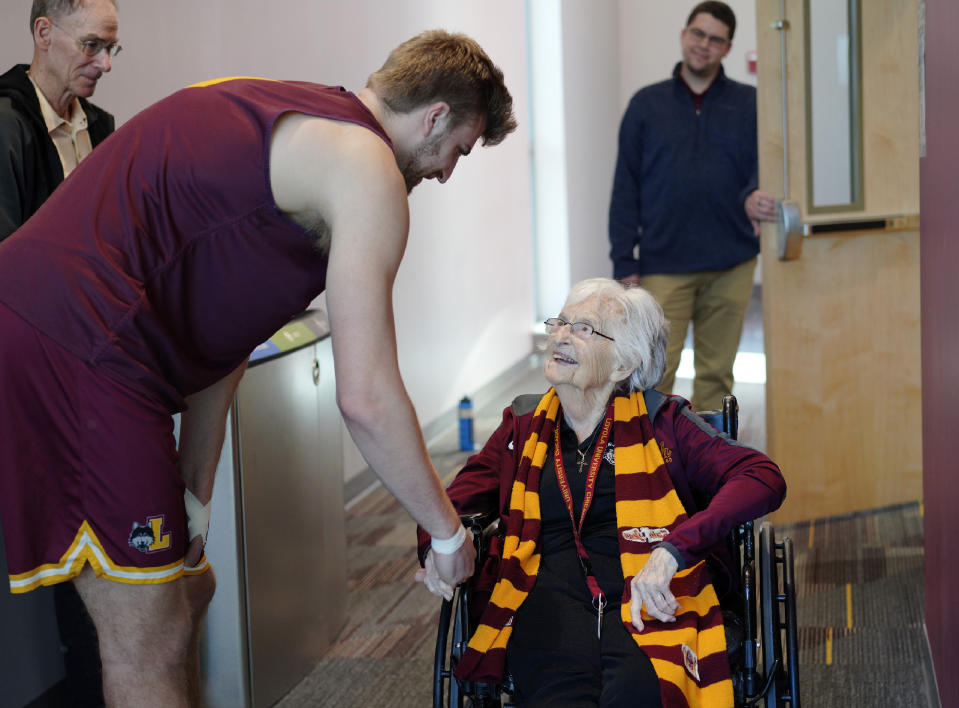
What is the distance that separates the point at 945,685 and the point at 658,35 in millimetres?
8486

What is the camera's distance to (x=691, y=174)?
413 centimetres

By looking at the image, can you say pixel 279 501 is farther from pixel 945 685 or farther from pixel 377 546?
pixel 945 685

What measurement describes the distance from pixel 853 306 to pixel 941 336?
1530mm

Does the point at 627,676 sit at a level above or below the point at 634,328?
below

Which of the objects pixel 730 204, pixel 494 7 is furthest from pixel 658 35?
pixel 730 204

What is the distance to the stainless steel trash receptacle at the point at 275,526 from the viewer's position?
2.65 m

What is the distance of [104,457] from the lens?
155cm

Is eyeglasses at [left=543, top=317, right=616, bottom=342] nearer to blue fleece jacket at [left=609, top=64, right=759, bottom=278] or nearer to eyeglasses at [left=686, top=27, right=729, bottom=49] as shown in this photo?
blue fleece jacket at [left=609, top=64, right=759, bottom=278]

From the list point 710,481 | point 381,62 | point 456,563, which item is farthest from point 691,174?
point 456,563

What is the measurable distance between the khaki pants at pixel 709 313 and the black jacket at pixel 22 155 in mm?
2302

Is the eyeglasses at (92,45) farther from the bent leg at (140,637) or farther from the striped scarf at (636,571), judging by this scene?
the bent leg at (140,637)

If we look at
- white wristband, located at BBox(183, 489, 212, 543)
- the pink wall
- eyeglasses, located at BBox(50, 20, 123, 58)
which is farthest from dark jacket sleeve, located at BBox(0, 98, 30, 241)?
the pink wall

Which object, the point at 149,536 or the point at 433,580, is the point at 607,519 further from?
the point at 149,536

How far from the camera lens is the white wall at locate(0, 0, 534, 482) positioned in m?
3.39
